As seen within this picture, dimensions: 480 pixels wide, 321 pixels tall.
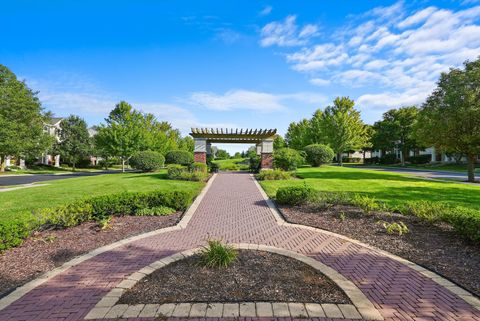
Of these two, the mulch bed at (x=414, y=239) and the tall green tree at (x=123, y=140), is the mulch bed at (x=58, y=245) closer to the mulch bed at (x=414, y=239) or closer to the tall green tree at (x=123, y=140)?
the mulch bed at (x=414, y=239)

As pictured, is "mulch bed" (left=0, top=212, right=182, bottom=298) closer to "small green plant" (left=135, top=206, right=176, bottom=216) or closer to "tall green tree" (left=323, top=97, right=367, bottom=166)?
"small green plant" (left=135, top=206, right=176, bottom=216)

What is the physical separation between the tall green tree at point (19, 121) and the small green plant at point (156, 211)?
27265mm

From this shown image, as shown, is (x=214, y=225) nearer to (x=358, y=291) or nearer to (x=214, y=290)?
(x=214, y=290)

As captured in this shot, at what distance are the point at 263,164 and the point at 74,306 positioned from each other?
18.6 meters

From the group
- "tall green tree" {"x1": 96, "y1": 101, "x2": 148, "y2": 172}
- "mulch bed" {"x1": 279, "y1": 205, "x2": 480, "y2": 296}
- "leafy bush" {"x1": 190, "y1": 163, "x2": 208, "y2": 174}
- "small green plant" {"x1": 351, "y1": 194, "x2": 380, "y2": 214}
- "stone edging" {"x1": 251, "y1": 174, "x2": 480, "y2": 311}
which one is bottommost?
"stone edging" {"x1": 251, "y1": 174, "x2": 480, "y2": 311}

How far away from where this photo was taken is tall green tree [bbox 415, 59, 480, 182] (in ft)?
50.2

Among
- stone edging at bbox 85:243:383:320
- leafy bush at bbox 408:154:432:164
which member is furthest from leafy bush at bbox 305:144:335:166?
leafy bush at bbox 408:154:432:164

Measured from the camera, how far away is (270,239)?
18.6 ft

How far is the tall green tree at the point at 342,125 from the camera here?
3247 centimetres

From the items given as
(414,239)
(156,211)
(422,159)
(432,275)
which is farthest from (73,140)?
(422,159)

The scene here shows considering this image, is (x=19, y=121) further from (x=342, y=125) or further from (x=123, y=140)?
(x=342, y=125)

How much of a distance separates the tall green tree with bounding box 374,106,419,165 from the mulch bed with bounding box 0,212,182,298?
46582 millimetres

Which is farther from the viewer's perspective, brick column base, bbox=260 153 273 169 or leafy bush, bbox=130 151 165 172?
leafy bush, bbox=130 151 165 172

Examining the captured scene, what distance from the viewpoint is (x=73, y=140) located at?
36938 mm
